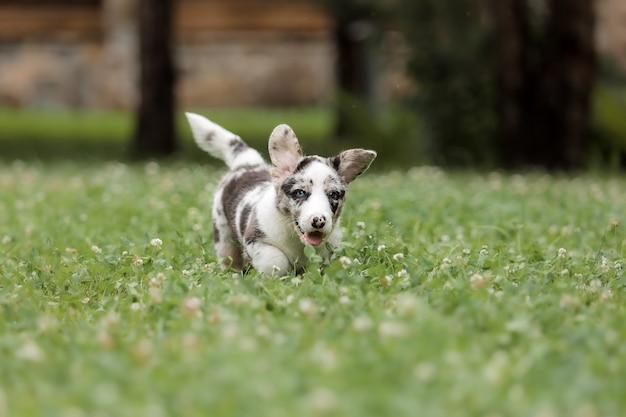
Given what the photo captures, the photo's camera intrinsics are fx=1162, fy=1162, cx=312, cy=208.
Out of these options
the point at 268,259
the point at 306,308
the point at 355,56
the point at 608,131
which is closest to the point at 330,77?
the point at 355,56

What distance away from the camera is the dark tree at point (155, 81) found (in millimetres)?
16266

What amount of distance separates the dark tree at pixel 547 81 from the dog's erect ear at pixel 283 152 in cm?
871

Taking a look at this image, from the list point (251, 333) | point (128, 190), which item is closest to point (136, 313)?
point (251, 333)

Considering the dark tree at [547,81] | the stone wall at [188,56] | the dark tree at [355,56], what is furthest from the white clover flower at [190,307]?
the stone wall at [188,56]

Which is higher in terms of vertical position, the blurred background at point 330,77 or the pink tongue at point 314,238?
the pink tongue at point 314,238

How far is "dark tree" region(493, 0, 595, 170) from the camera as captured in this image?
13898 millimetres

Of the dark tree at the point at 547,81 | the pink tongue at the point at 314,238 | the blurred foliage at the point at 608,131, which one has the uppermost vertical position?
the pink tongue at the point at 314,238

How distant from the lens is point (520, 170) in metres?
14.0

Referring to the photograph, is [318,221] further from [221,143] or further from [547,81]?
[547,81]

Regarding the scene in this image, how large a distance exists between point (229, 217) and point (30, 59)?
71.3 feet

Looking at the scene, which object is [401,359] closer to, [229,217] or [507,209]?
[229,217]

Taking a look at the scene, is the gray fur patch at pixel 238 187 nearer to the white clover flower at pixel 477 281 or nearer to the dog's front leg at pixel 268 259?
the dog's front leg at pixel 268 259

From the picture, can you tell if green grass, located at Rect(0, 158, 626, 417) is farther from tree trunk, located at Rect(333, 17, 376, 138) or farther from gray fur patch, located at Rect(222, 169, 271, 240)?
tree trunk, located at Rect(333, 17, 376, 138)

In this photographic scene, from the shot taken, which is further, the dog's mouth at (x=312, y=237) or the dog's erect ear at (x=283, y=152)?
the dog's erect ear at (x=283, y=152)
